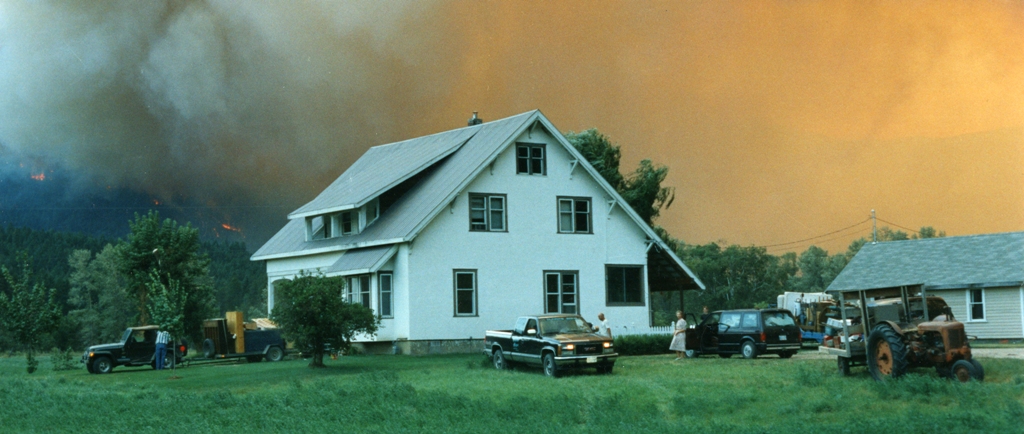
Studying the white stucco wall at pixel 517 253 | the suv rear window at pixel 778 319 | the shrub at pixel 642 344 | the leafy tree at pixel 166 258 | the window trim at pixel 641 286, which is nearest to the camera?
the suv rear window at pixel 778 319

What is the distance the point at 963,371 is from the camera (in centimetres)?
1991

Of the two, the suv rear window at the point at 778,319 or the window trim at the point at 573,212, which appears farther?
the window trim at the point at 573,212

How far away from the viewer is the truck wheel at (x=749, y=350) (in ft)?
106

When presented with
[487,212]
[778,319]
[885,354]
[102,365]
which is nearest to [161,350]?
[102,365]

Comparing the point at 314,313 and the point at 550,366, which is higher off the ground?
the point at 314,313

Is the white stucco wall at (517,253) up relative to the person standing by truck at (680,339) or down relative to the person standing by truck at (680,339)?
up

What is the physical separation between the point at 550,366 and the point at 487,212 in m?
13.2

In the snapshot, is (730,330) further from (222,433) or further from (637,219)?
(222,433)

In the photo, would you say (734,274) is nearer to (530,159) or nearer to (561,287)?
(561,287)

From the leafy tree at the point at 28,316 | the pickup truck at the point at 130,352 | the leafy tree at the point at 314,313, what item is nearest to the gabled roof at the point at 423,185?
the leafy tree at the point at 314,313

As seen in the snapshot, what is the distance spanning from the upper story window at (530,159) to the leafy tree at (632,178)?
758 inches


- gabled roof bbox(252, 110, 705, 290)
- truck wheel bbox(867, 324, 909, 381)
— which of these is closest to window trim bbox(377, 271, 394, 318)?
gabled roof bbox(252, 110, 705, 290)

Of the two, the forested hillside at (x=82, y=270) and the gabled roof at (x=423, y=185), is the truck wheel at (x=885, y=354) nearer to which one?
the gabled roof at (x=423, y=185)

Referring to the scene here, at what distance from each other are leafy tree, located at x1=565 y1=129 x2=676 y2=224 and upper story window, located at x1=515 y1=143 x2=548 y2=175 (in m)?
19.2
